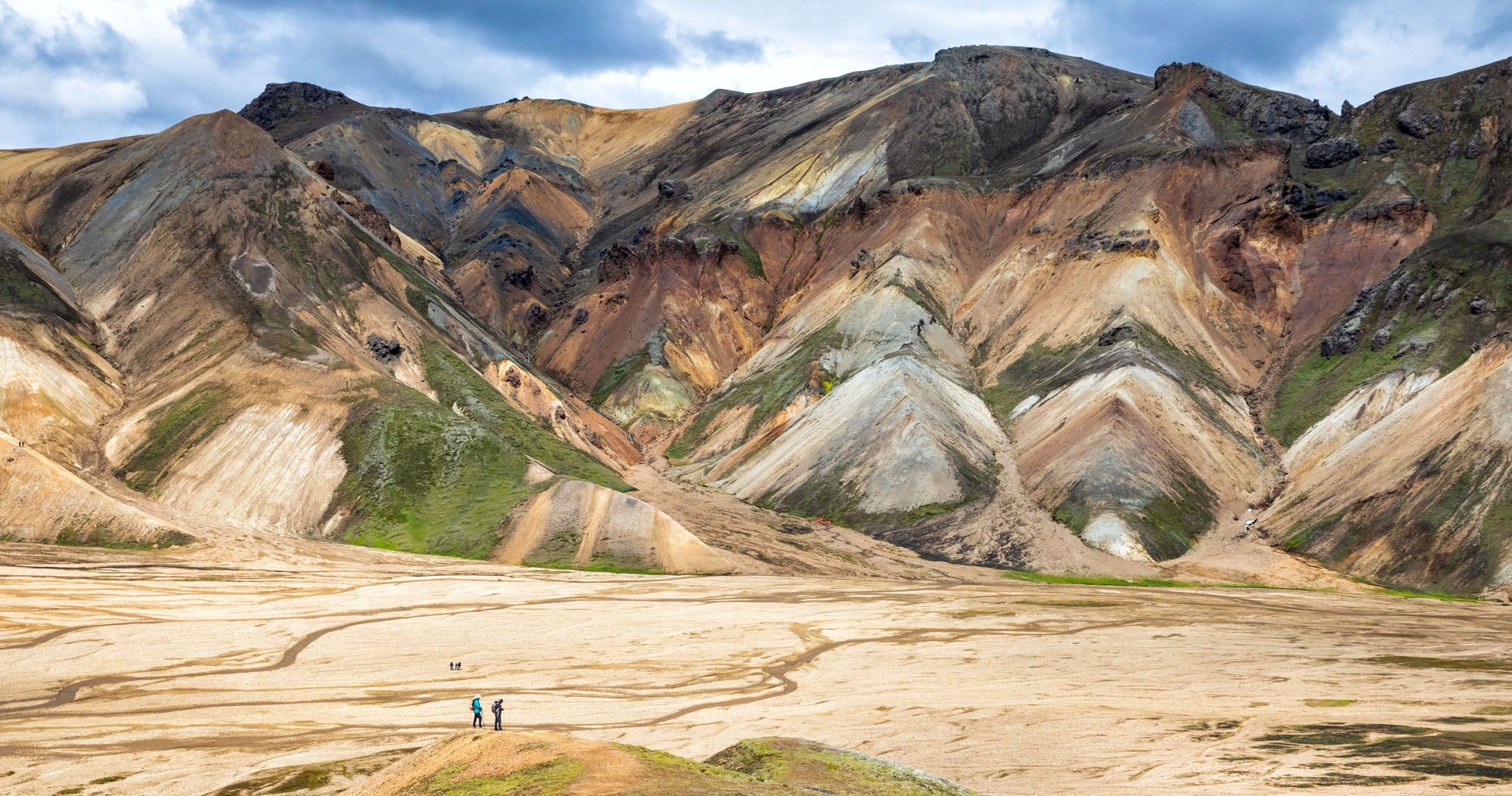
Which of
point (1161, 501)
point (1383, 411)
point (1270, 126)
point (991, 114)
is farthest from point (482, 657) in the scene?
point (991, 114)

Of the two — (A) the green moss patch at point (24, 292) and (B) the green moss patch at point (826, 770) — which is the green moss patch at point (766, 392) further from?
(B) the green moss patch at point (826, 770)

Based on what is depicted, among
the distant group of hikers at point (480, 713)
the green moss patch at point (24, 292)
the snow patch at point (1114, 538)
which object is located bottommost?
the distant group of hikers at point (480, 713)

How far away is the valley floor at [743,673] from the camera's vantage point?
36375 millimetres

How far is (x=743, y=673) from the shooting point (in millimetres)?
55969

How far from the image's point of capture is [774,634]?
66438 mm

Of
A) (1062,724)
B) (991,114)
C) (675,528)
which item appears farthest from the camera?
(991,114)

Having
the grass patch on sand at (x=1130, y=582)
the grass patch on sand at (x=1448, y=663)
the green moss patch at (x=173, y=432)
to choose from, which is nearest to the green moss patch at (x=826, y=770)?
the grass patch on sand at (x=1448, y=663)

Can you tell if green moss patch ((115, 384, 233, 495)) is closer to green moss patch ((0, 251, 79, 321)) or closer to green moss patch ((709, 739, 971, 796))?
green moss patch ((0, 251, 79, 321))

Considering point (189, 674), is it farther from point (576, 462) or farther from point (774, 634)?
point (576, 462)

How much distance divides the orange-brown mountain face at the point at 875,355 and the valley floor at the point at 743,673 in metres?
13.0

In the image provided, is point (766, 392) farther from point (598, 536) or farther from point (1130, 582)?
point (1130, 582)

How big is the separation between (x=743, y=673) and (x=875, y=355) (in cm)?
8270

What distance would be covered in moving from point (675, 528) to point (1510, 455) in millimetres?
62539

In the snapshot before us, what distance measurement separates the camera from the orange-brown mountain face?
99750 millimetres
